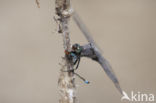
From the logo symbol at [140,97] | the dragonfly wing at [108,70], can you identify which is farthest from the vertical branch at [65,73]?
the logo symbol at [140,97]

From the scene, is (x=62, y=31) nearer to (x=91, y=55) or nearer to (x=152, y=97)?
(x=91, y=55)

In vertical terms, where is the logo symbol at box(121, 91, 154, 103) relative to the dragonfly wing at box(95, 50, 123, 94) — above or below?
below

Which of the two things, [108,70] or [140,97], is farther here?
[140,97]

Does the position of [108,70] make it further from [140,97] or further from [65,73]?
[140,97]

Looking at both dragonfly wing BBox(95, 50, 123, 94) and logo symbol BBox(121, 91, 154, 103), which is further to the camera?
logo symbol BBox(121, 91, 154, 103)

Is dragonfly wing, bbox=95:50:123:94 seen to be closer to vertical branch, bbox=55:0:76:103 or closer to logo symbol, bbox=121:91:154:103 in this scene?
vertical branch, bbox=55:0:76:103

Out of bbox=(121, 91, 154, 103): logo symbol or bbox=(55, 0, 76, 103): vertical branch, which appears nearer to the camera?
bbox=(55, 0, 76, 103): vertical branch

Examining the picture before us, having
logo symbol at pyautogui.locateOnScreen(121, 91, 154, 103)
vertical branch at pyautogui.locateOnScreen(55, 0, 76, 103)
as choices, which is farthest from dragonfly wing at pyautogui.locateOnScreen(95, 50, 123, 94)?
logo symbol at pyautogui.locateOnScreen(121, 91, 154, 103)

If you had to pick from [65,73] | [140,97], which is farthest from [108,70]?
[140,97]

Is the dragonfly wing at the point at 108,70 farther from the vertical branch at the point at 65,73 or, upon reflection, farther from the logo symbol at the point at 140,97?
the logo symbol at the point at 140,97

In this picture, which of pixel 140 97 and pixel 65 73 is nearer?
pixel 65 73

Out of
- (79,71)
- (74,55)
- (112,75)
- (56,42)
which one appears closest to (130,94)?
(79,71)
